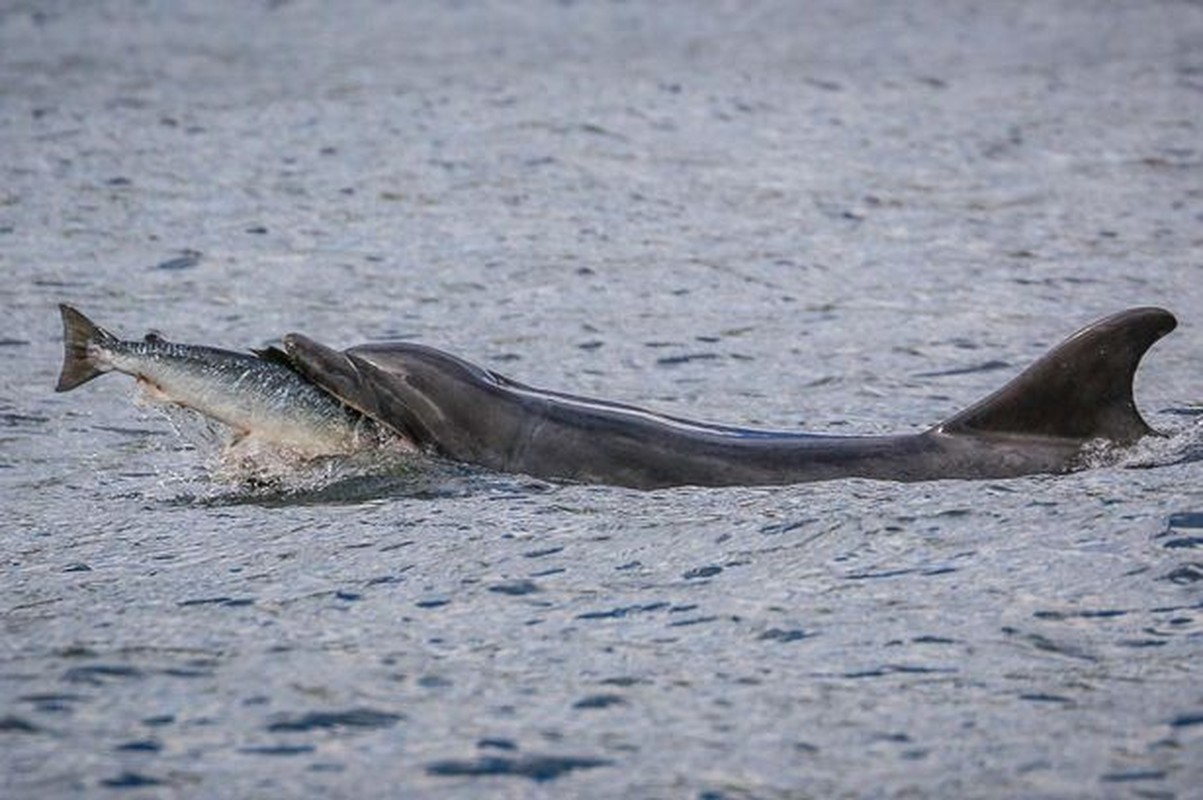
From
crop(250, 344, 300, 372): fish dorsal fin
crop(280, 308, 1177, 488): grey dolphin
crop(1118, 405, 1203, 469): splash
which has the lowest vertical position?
crop(1118, 405, 1203, 469): splash

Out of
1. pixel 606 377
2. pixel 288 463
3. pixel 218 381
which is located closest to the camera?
pixel 218 381

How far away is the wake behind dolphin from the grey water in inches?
4.5

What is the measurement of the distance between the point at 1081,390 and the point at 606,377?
11.8 feet

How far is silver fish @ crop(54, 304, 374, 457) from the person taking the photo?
870 cm

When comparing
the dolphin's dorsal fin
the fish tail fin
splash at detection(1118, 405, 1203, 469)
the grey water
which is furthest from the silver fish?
splash at detection(1118, 405, 1203, 469)

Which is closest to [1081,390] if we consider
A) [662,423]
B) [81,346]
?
[662,423]

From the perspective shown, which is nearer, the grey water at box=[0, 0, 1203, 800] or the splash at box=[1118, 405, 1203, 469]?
the grey water at box=[0, 0, 1203, 800]

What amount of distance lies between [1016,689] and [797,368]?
16.7 ft

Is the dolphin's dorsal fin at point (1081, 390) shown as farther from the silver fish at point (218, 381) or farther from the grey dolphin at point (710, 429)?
the silver fish at point (218, 381)

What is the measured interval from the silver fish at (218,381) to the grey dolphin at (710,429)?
10 centimetres

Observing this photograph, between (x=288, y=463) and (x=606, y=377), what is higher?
(x=288, y=463)

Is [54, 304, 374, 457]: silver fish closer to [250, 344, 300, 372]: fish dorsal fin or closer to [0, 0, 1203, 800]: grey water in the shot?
[250, 344, 300, 372]: fish dorsal fin

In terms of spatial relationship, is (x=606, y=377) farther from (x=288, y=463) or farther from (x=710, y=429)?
(x=288, y=463)

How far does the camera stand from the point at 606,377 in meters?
12.0
